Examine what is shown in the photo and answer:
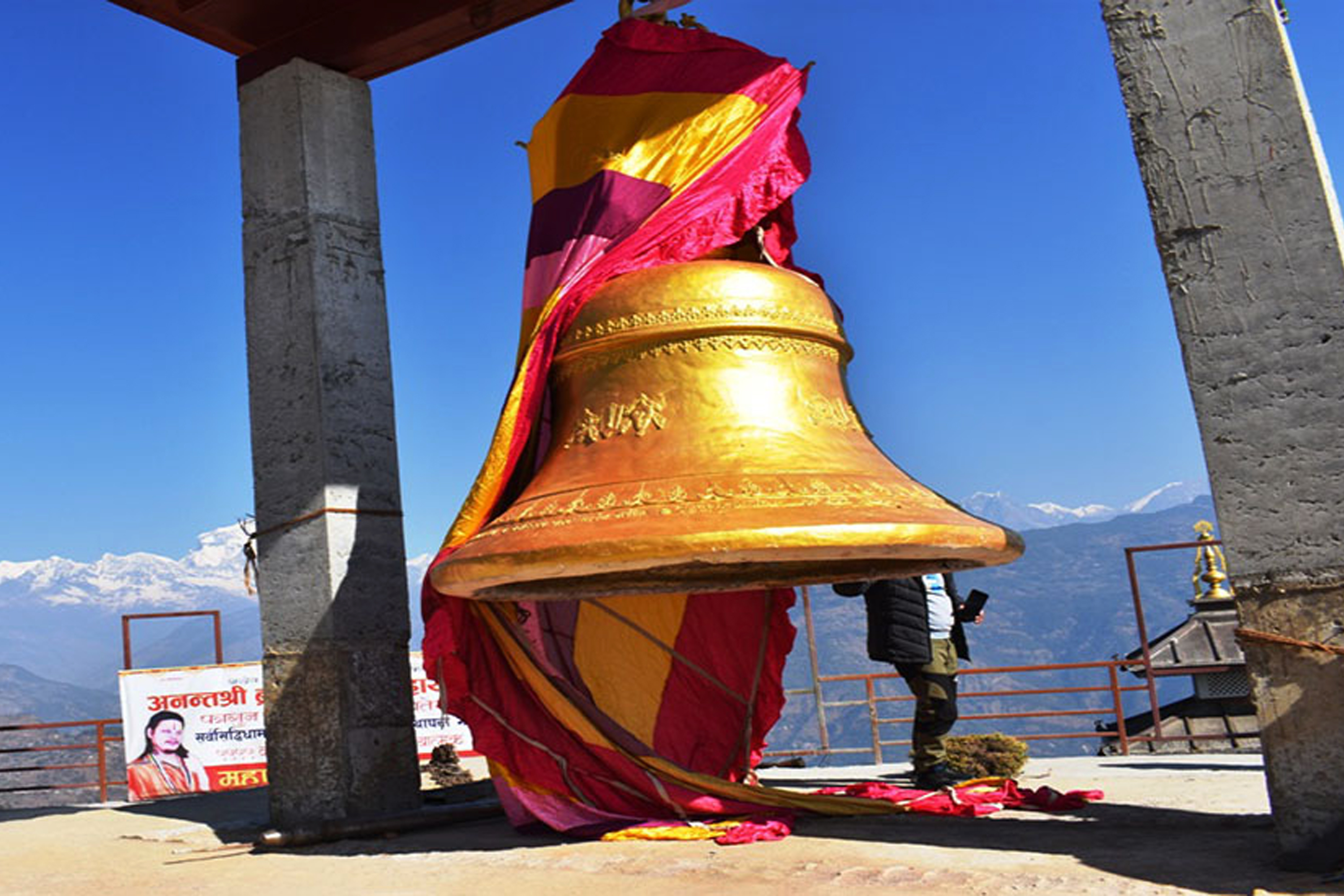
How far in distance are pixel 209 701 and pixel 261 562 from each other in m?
6.96

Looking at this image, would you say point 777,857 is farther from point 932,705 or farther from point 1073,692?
point 1073,692

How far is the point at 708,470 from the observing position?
→ 3713 millimetres

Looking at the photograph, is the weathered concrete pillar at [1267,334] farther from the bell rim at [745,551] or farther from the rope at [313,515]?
the rope at [313,515]

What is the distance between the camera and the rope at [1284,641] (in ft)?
11.9

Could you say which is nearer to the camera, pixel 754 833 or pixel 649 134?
pixel 754 833

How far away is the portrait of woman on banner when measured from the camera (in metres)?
12.0

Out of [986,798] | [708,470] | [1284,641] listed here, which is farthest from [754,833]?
[1284,641]

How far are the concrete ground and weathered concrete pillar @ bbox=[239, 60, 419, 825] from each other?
0.49 meters

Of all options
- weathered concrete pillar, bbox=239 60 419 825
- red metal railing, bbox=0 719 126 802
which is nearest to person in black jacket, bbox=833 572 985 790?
weathered concrete pillar, bbox=239 60 419 825

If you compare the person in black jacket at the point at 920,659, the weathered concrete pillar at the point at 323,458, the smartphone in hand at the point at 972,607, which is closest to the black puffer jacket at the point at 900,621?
the person in black jacket at the point at 920,659

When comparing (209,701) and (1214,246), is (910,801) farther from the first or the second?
(209,701)

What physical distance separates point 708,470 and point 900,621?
2663 mm

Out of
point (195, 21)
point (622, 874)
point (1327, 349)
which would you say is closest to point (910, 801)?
point (622, 874)

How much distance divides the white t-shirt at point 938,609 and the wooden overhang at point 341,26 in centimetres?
362
